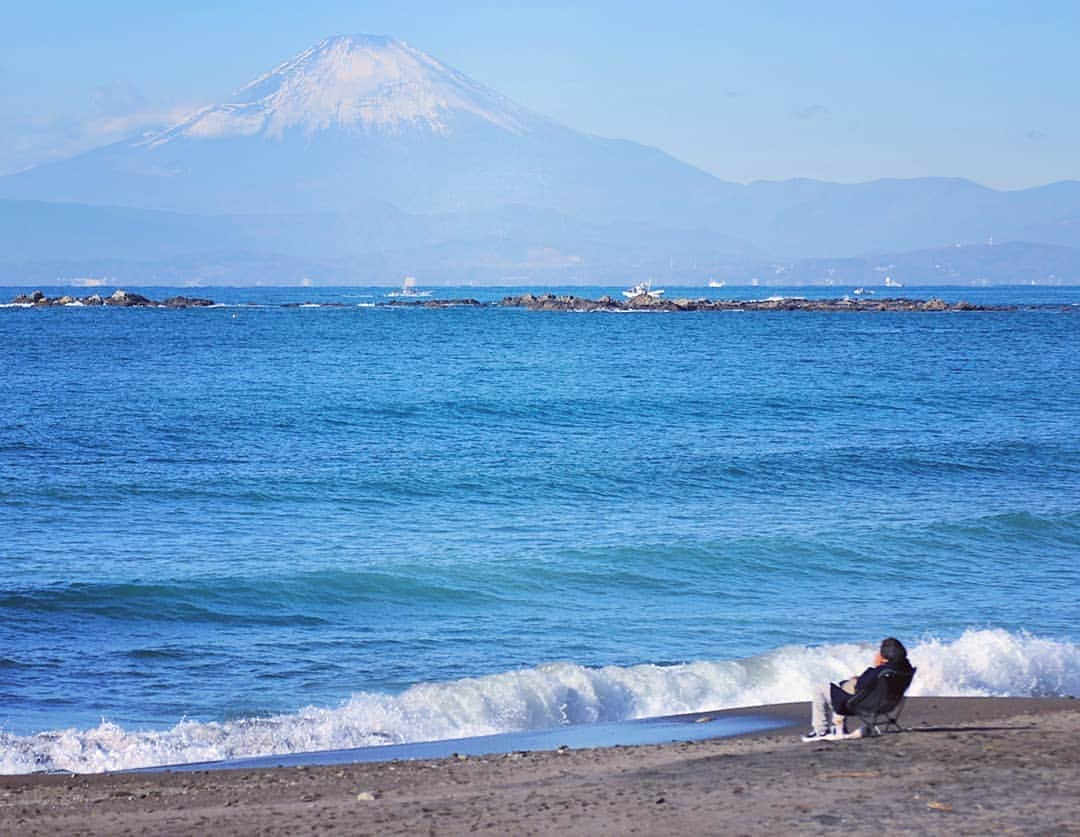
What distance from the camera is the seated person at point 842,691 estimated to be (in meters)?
10.4

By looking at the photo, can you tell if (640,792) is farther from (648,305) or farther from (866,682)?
(648,305)

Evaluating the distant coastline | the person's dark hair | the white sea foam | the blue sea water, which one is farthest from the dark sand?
the distant coastline

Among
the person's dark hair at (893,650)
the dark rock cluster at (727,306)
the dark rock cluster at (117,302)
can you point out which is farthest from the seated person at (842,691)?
the dark rock cluster at (117,302)

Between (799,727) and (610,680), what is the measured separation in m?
2.26

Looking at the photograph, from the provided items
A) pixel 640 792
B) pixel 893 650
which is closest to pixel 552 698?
pixel 893 650

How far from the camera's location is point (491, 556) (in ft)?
64.3

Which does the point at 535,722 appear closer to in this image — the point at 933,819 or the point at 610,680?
the point at 610,680

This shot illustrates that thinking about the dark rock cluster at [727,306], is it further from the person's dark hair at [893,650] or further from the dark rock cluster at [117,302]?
the person's dark hair at [893,650]

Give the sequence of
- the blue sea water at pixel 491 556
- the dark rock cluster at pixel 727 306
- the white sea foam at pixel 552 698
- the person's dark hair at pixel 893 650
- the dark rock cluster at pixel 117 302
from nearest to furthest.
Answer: the person's dark hair at pixel 893 650 < the white sea foam at pixel 552 698 < the blue sea water at pixel 491 556 < the dark rock cluster at pixel 727 306 < the dark rock cluster at pixel 117 302

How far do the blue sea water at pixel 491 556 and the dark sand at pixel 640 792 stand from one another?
1.93 metres

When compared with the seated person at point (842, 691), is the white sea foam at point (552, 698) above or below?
below

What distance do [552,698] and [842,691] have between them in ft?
11.3

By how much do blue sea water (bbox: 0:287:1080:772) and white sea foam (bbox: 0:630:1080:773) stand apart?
35mm

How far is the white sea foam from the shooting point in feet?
36.9
